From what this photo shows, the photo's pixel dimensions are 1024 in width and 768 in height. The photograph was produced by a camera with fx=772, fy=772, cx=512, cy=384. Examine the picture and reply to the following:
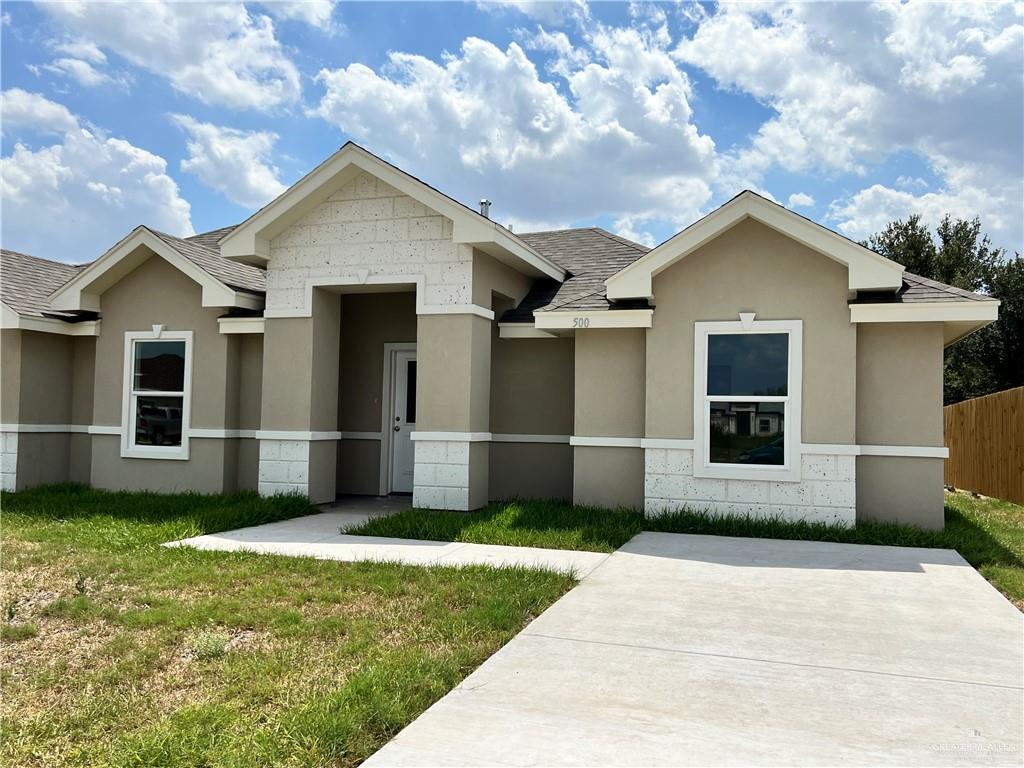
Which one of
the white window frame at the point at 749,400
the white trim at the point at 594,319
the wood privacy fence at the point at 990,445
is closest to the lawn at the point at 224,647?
the white window frame at the point at 749,400

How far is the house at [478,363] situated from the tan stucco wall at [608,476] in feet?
0.10

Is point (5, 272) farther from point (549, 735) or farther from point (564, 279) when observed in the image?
point (549, 735)

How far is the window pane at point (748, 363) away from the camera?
32.3 ft

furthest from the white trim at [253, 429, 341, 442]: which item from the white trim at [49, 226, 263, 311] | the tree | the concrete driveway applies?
the tree

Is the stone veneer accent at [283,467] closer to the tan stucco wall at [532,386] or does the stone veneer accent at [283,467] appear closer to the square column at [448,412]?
the square column at [448,412]

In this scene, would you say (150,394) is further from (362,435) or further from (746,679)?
(746,679)

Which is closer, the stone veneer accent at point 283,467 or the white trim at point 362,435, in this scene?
the stone veneer accent at point 283,467

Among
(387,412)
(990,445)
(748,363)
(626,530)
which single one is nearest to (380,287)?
(387,412)

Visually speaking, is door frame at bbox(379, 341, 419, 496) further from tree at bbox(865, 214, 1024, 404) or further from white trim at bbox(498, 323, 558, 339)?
tree at bbox(865, 214, 1024, 404)

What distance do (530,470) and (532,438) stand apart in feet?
1.69

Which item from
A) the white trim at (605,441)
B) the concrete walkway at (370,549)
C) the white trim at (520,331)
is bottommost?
the concrete walkway at (370,549)

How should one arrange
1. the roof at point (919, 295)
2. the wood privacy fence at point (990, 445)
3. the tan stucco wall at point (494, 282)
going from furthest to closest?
the wood privacy fence at point (990, 445), the tan stucco wall at point (494, 282), the roof at point (919, 295)

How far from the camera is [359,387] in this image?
13.5 m

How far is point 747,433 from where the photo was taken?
392 inches
